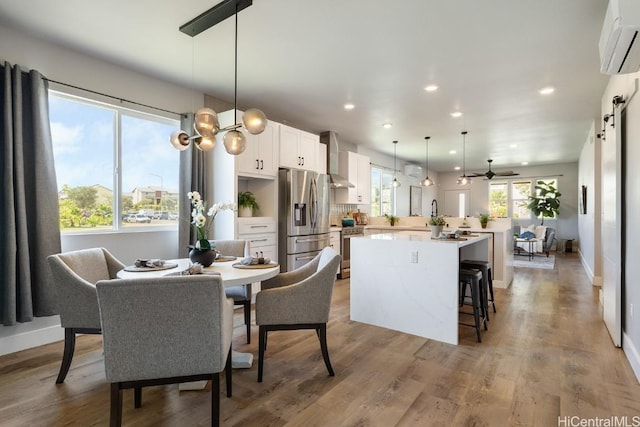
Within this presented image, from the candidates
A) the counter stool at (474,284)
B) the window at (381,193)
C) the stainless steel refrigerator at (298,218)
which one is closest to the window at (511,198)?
the window at (381,193)

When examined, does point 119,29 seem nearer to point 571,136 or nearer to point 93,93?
point 93,93

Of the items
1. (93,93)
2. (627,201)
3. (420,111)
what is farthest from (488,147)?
(93,93)

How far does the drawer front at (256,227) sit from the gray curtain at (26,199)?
177 cm

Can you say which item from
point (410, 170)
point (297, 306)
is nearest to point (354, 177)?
point (410, 170)

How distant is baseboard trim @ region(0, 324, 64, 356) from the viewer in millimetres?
2822

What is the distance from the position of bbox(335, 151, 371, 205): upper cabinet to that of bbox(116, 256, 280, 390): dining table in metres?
4.15

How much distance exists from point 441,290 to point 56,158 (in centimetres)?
373

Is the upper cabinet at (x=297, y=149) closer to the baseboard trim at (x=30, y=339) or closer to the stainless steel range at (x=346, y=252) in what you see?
the stainless steel range at (x=346, y=252)

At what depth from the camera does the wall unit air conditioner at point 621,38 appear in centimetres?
191

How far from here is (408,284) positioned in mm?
3254

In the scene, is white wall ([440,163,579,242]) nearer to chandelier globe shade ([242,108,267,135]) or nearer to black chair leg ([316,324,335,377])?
black chair leg ([316,324,335,377])

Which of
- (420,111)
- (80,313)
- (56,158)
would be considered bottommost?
(80,313)

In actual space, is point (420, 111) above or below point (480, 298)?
above

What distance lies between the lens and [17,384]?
2.31 m
